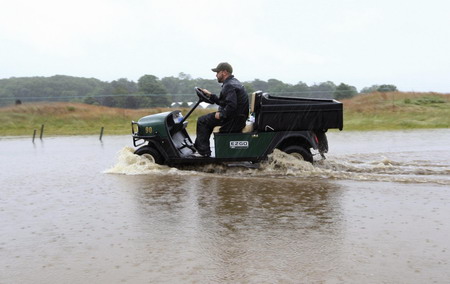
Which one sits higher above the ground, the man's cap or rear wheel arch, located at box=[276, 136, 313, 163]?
the man's cap

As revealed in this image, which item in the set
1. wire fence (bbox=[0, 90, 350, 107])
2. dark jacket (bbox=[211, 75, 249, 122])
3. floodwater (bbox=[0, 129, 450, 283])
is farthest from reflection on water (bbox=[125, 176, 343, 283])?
wire fence (bbox=[0, 90, 350, 107])

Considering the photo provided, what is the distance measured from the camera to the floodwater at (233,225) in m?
4.05

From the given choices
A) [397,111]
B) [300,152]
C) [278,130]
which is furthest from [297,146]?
[397,111]

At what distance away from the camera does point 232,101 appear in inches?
359

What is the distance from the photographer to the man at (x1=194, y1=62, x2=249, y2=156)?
30.0 ft

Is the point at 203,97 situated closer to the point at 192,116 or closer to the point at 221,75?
the point at 221,75

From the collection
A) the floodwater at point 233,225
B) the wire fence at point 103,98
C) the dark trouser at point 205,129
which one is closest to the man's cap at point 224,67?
the dark trouser at point 205,129

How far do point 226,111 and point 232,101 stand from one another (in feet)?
0.65

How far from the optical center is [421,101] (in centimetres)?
3050

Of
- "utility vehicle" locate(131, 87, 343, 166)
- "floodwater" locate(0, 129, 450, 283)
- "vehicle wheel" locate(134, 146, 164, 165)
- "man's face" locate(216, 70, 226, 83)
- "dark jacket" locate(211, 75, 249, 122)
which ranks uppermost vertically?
"man's face" locate(216, 70, 226, 83)

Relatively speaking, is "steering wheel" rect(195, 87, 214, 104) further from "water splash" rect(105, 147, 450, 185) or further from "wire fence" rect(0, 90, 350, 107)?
"wire fence" rect(0, 90, 350, 107)

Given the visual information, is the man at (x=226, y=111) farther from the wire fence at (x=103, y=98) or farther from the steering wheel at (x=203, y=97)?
the wire fence at (x=103, y=98)

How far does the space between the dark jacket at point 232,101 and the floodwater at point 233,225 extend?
0.96 metres

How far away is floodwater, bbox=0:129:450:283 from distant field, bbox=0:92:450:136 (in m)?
16.5
